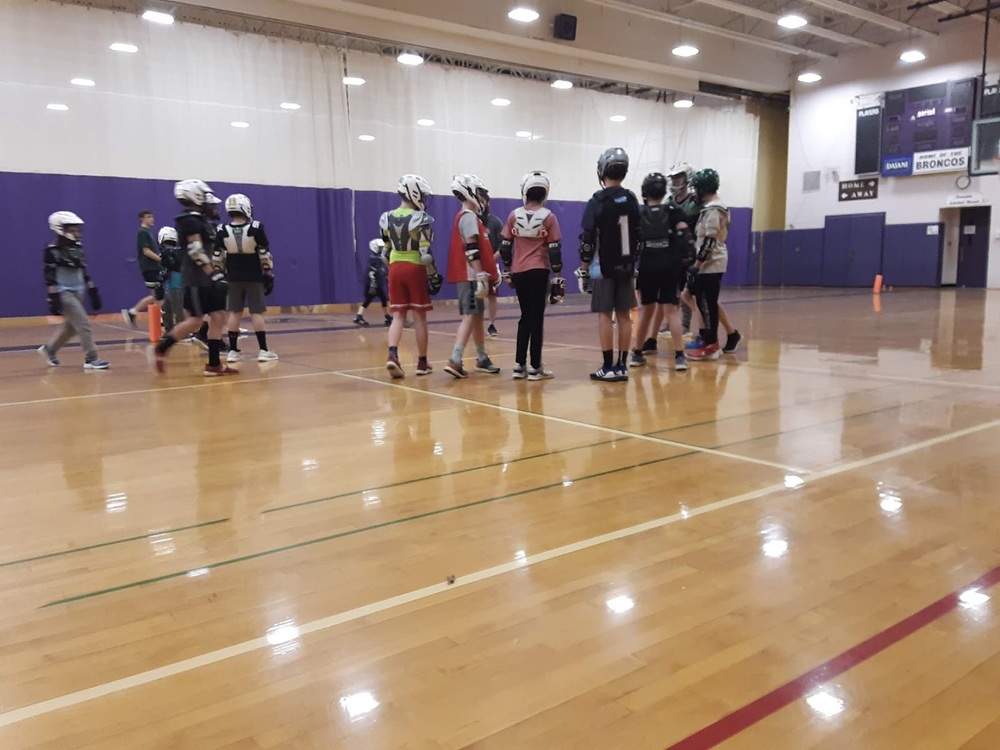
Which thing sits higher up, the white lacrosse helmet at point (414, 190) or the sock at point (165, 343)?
the white lacrosse helmet at point (414, 190)

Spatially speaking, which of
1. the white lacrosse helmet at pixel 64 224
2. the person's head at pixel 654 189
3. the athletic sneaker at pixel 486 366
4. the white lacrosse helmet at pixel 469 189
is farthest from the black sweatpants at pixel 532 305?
the white lacrosse helmet at pixel 64 224

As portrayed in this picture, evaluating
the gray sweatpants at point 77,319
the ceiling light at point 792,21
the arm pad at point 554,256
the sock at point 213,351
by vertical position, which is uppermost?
the ceiling light at point 792,21

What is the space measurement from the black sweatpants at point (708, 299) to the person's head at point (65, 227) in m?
6.04

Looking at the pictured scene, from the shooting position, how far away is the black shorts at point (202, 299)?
682cm

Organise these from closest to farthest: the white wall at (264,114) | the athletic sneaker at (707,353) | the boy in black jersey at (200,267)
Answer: the boy in black jersey at (200,267) → the athletic sneaker at (707,353) → the white wall at (264,114)

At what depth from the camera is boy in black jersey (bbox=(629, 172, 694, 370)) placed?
22.2ft

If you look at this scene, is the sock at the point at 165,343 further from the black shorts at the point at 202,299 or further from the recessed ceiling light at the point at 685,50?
the recessed ceiling light at the point at 685,50

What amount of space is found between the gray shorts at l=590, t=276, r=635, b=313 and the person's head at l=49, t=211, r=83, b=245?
16.3 feet

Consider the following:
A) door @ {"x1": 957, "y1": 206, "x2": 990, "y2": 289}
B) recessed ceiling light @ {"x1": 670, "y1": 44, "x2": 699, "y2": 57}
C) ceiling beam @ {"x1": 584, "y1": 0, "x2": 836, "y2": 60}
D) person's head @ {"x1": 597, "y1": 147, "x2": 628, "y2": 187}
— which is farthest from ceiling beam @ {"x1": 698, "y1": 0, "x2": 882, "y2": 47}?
person's head @ {"x1": 597, "y1": 147, "x2": 628, "y2": 187}

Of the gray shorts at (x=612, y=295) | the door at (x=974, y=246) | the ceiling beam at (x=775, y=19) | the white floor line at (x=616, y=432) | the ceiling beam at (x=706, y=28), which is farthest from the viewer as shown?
the door at (x=974, y=246)

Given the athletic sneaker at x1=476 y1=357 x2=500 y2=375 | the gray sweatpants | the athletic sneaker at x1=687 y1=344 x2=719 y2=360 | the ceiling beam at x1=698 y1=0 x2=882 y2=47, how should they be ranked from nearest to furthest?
the athletic sneaker at x1=476 y1=357 x2=500 y2=375 → the gray sweatpants → the athletic sneaker at x1=687 y1=344 x2=719 y2=360 → the ceiling beam at x1=698 y1=0 x2=882 y2=47

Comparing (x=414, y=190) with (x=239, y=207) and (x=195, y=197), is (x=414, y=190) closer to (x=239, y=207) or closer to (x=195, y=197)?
(x=195, y=197)

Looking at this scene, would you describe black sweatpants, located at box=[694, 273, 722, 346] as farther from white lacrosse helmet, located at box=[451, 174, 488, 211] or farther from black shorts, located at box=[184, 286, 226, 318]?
black shorts, located at box=[184, 286, 226, 318]

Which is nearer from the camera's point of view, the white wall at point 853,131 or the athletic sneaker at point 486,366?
the athletic sneaker at point 486,366
